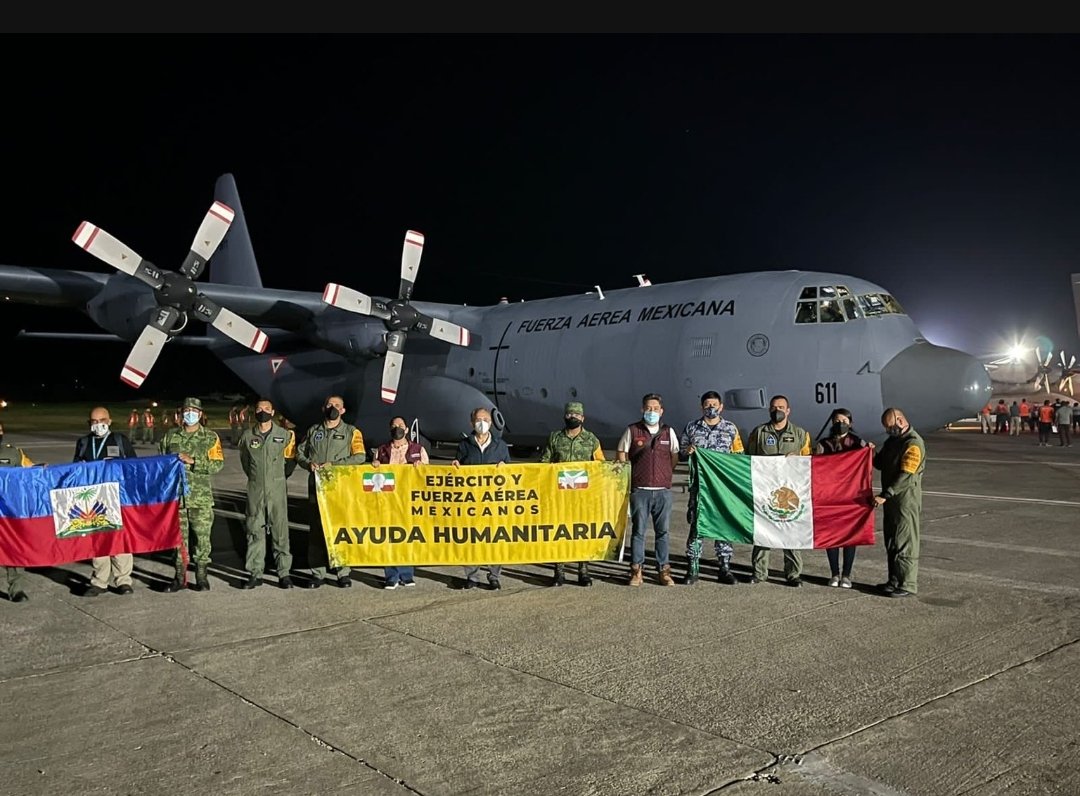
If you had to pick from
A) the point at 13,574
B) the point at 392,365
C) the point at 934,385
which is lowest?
the point at 13,574

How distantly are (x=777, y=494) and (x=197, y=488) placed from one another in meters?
5.74

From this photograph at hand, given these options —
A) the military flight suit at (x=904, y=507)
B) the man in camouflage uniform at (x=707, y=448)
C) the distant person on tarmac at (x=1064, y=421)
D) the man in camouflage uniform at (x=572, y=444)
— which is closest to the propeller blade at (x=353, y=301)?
the man in camouflage uniform at (x=572, y=444)

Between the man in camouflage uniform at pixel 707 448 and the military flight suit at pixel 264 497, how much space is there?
3.98m

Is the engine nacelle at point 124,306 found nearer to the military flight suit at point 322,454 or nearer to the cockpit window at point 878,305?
the military flight suit at point 322,454

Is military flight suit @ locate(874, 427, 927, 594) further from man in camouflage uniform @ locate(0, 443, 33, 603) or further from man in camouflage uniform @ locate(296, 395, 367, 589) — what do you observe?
man in camouflage uniform @ locate(0, 443, 33, 603)

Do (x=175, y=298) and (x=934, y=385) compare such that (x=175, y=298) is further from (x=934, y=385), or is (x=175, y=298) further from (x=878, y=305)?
(x=934, y=385)

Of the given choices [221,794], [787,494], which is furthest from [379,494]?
[221,794]

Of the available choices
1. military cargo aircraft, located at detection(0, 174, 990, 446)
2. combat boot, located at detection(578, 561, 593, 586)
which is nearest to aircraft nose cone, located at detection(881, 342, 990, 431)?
military cargo aircraft, located at detection(0, 174, 990, 446)

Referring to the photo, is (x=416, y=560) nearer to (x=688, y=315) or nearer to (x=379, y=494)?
(x=379, y=494)

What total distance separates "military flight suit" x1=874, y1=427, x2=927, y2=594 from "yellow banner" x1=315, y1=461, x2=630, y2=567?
8.00 feet

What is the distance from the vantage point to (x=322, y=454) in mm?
8453

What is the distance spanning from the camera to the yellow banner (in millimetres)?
8141

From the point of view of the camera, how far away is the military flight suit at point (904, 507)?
286 inches

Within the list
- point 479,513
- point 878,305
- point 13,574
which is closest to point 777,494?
point 479,513
